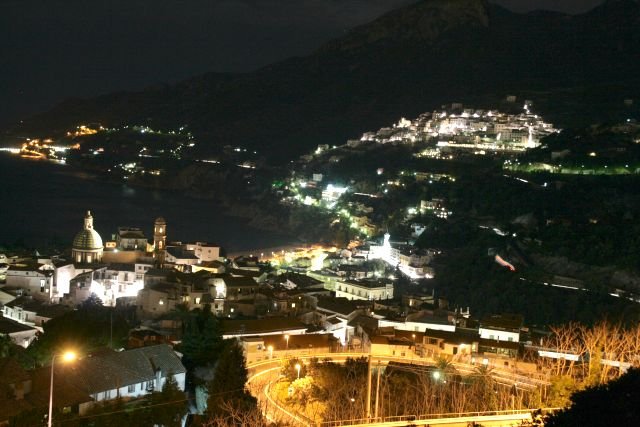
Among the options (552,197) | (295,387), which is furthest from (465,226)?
(295,387)

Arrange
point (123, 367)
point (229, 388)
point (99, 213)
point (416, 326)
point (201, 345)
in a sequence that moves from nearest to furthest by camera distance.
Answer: point (229, 388), point (123, 367), point (201, 345), point (416, 326), point (99, 213)

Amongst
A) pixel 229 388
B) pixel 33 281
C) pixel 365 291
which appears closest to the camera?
pixel 229 388

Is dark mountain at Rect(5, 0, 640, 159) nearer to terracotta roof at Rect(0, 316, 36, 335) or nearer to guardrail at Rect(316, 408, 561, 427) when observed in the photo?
terracotta roof at Rect(0, 316, 36, 335)

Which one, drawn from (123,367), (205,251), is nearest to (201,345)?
(123,367)

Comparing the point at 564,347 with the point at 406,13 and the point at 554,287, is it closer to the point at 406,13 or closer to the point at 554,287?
the point at 554,287

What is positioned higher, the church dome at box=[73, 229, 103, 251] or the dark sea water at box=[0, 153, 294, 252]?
the church dome at box=[73, 229, 103, 251]

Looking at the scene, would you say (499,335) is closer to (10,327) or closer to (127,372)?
(127,372)

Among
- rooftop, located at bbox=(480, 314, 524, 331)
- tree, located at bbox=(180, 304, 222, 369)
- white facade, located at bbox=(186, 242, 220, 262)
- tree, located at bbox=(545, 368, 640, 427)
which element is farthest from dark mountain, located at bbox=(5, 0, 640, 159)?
tree, located at bbox=(545, 368, 640, 427)
